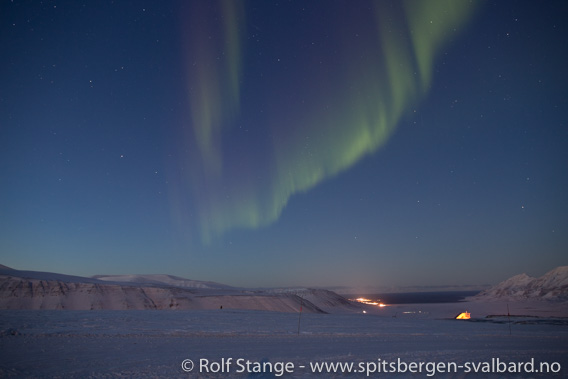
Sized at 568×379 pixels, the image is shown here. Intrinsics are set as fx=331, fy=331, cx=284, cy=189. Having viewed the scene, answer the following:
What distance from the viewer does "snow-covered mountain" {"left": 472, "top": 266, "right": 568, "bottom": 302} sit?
10519cm

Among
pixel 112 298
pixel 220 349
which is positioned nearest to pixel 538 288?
pixel 112 298

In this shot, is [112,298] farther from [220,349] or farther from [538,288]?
[538,288]

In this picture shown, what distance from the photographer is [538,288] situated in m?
126

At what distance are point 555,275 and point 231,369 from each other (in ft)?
537

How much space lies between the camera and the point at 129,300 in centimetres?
5397

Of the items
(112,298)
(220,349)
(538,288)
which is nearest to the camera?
(220,349)

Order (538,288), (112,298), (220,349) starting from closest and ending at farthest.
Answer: (220,349), (112,298), (538,288)

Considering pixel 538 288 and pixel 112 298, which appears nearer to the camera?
pixel 112 298

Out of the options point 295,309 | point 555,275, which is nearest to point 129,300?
point 295,309

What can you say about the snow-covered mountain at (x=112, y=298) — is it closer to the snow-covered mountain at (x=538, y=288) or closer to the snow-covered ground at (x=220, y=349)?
the snow-covered ground at (x=220, y=349)

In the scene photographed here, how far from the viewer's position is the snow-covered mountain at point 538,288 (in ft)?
345

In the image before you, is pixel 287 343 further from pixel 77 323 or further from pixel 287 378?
pixel 77 323

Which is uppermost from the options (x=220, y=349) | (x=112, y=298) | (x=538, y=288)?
(x=220, y=349)

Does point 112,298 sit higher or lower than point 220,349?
lower
